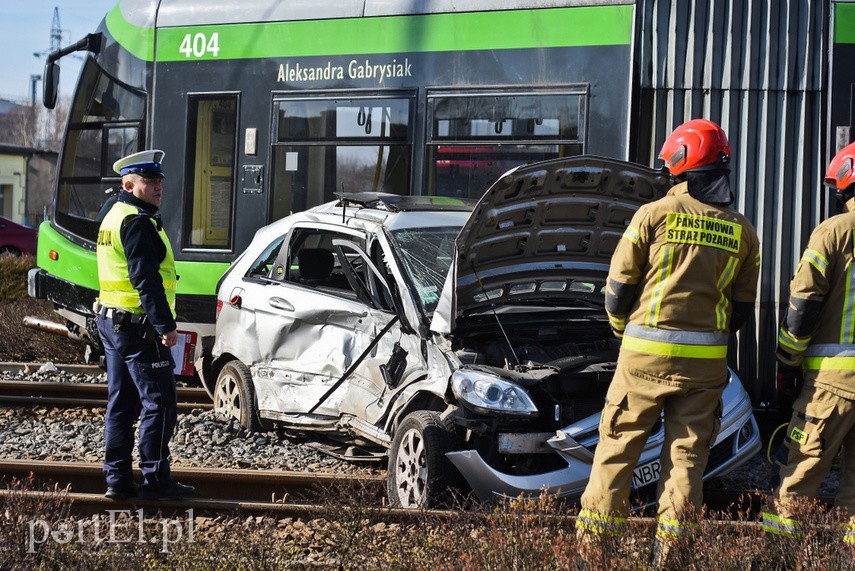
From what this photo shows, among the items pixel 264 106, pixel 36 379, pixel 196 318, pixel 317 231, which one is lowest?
pixel 36 379

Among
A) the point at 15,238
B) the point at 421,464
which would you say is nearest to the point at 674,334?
the point at 421,464

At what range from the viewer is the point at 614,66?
28.0ft

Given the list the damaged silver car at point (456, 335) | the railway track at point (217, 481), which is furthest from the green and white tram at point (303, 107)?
the railway track at point (217, 481)

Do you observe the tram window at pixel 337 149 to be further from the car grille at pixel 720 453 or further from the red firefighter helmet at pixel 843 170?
the red firefighter helmet at pixel 843 170

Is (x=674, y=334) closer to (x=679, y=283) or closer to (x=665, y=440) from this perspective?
(x=679, y=283)

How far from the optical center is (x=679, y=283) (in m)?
4.89

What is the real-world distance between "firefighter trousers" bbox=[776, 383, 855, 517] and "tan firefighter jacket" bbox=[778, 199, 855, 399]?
7cm

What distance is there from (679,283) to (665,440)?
2.29 feet

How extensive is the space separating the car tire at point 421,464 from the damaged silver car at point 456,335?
0.01 meters

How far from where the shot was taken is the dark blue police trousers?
19.7 feet

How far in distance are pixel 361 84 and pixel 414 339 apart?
3.60 m

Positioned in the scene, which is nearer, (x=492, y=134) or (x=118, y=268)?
(x=118, y=268)

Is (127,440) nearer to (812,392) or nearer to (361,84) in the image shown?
(812,392)

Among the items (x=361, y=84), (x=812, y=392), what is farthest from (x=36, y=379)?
(x=812, y=392)
